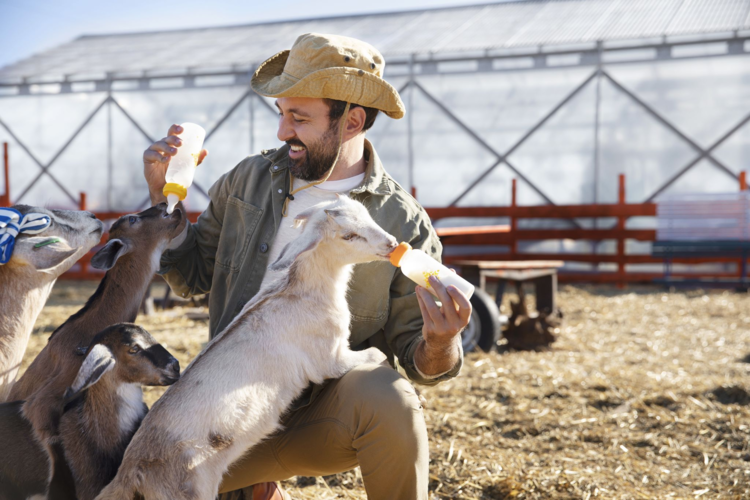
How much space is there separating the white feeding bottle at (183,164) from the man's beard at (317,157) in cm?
38

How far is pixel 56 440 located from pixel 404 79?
10.6 meters

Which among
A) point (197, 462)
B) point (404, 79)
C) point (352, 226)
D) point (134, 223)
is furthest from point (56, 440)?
point (404, 79)

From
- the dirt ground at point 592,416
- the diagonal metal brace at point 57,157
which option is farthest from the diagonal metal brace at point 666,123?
the diagonal metal brace at point 57,157

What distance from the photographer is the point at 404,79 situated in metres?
12.2

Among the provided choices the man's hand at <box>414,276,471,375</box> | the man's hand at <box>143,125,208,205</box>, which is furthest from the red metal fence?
the man's hand at <box>414,276,471,375</box>

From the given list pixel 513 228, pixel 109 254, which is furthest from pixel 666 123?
pixel 109 254

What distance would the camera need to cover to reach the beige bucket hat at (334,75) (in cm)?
269

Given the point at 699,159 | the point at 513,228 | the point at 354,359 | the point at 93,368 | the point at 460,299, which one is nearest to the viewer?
the point at 93,368

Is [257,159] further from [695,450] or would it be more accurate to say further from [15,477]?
[695,450]

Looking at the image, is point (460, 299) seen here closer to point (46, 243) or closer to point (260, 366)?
point (260, 366)

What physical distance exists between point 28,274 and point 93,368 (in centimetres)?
72

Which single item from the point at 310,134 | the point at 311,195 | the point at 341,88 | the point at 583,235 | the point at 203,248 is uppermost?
the point at 341,88

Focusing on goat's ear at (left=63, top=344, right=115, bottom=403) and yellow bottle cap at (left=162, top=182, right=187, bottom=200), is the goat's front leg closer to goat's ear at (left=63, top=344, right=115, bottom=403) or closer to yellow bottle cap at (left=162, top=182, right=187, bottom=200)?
goat's ear at (left=63, top=344, right=115, bottom=403)

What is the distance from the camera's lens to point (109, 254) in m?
2.70
